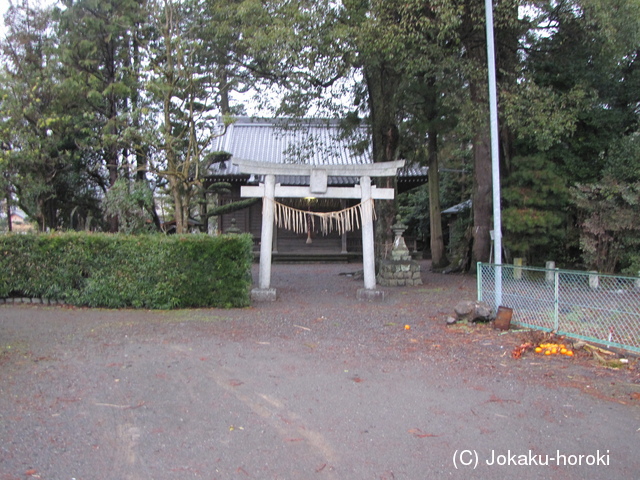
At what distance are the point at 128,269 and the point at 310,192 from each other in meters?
4.25

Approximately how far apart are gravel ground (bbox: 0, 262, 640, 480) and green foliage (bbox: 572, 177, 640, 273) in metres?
6.30

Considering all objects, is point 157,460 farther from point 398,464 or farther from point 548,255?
point 548,255

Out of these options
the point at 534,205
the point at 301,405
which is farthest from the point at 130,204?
the point at 534,205

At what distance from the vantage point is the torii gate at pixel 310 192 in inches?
424

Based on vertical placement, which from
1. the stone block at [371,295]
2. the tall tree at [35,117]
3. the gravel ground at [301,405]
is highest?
the tall tree at [35,117]

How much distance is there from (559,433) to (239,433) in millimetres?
2604

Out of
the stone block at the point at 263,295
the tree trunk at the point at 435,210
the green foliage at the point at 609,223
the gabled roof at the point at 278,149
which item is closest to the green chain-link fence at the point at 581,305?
the stone block at the point at 263,295

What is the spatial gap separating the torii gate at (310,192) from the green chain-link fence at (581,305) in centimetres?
348

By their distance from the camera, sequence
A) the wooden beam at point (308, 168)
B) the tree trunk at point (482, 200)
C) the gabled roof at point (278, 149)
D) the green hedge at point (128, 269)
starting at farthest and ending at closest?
1. the gabled roof at point (278, 149)
2. the tree trunk at point (482, 200)
3. the wooden beam at point (308, 168)
4. the green hedge at point (128, 269)

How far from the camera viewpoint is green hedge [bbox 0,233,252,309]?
920cm

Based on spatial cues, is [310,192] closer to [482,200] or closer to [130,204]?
[130,204]

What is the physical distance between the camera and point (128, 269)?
9203mm

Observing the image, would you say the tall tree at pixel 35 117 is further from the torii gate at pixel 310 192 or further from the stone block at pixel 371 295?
the stone block at pixel 371 295

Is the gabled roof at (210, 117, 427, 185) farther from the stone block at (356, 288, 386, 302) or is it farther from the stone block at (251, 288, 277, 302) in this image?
the stone block at (356, 288, 386, 302)
